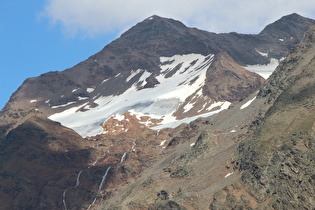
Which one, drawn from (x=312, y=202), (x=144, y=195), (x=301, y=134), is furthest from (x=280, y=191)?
(x=144, y=195)

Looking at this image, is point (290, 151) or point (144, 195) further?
point (144, 195)

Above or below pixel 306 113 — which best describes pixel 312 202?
below

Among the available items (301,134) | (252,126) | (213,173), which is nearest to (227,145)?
(252,126)

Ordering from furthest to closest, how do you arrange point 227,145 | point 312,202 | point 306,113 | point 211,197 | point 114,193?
point 114,193, point 227,145, point 306,113, point 211,197, point 312,202

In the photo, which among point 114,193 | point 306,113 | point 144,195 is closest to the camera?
point 306,113

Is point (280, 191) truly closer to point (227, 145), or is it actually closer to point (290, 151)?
Result: point (290, 151)

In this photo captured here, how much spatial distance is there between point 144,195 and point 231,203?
104 feet

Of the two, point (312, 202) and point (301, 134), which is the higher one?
point (301, 134)

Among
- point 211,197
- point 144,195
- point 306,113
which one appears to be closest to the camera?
point 211,197

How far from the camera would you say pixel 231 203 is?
405ft

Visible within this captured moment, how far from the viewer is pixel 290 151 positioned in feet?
423

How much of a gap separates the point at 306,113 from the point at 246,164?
60.5ft

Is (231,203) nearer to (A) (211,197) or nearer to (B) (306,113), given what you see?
(A) (211,197)

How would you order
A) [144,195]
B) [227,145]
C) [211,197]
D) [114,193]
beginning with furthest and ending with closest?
[114,193], [227,145], [144,195], [211,197]
